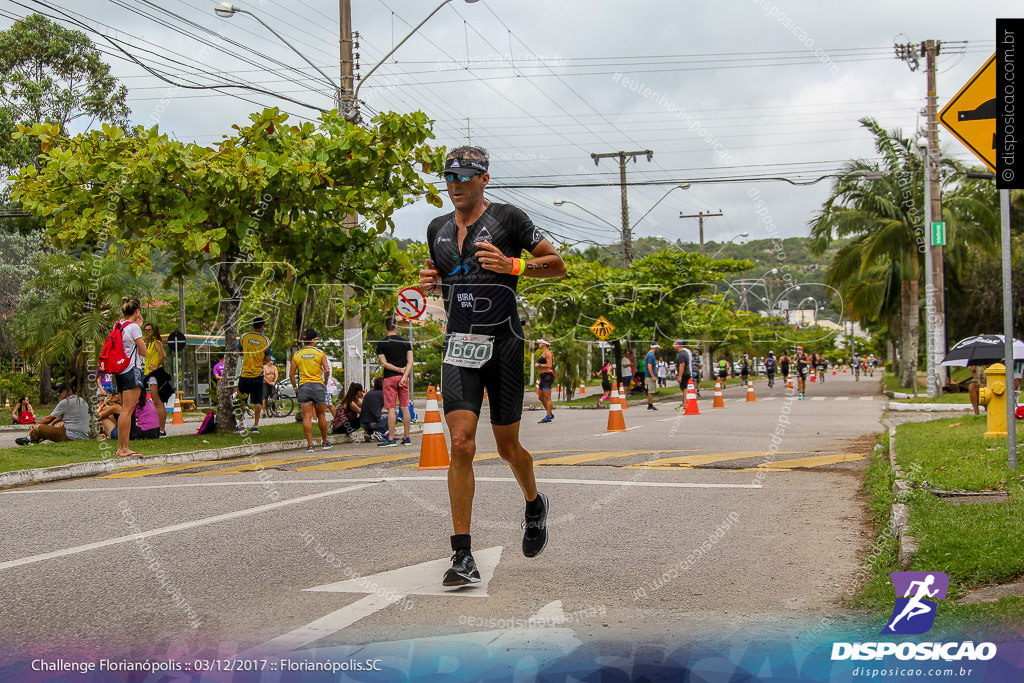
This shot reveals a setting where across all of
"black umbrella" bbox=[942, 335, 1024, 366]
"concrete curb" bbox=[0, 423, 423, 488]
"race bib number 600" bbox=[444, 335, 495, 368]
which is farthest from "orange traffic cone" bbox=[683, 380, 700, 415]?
"race bib number 600" bbox=[444, 335, 495, 368]

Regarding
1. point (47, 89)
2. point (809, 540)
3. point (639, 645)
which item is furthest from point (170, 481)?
point (47, 89)

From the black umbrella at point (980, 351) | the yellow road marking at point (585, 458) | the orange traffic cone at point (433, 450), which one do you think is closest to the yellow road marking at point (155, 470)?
the orange traffic cone at point (433, 450)

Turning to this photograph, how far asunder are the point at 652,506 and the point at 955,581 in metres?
3.03

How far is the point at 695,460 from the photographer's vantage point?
1082 centimetres

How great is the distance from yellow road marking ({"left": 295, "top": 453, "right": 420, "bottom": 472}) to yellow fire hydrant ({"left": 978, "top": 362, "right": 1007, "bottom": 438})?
6.71 metres

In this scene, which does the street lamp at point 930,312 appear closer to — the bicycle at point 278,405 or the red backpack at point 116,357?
the bicycle at point 278,405

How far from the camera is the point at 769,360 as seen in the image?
40375mm

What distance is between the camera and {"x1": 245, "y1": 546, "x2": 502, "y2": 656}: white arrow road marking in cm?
396

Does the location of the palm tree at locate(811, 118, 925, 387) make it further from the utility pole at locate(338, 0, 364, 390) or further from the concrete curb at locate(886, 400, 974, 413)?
the utility pole at locate(338, 0, 364, 390)

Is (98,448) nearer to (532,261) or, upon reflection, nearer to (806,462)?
(806,462)

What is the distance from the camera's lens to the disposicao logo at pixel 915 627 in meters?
3.64

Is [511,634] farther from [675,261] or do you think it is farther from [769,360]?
[769,360]

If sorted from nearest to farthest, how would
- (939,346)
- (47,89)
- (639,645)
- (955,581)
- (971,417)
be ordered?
1. (639,645)
2. (955,581)
3. (971,417)
4. (939,346)
5. (47,89)

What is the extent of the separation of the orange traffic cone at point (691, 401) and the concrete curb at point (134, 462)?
359 inches
